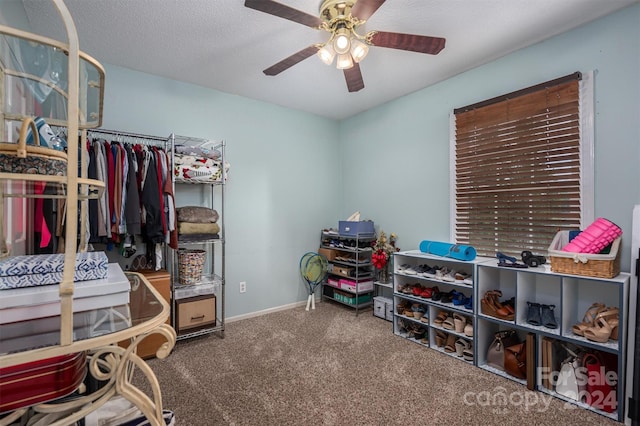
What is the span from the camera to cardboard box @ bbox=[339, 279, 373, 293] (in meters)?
3.62

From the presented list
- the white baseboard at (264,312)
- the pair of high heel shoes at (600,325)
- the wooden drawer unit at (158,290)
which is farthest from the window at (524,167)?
the wooden drawer unit at (158,290)

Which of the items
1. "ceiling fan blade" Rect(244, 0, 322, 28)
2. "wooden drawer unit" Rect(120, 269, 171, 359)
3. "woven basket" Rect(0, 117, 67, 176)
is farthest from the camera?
"wooden drawer unit" Rect(120, 269, 171, 359)

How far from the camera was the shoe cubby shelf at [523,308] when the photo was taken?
6.14ft

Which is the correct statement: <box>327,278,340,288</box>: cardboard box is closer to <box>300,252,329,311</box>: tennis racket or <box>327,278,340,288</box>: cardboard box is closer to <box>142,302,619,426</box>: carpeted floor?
<box>300,252,329,311</box>: tennis racket

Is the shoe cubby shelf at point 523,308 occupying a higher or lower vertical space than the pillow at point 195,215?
lower

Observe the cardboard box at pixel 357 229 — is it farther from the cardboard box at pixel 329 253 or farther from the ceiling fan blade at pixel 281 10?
the ceiling fan blade at pixel 281 10

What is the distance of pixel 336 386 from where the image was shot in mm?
2129

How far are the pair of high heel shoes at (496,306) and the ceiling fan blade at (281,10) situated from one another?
2.36 metres

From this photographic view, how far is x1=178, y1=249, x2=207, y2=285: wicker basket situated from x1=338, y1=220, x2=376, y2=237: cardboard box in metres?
1.69

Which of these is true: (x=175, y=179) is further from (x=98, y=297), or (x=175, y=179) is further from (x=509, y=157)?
(x=509, y=157)

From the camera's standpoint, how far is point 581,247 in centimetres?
196

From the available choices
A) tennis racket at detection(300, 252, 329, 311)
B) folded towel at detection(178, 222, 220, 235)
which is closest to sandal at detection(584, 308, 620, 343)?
tennis racket at detection(300, 252, 329, 311)

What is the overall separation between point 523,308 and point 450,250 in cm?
69

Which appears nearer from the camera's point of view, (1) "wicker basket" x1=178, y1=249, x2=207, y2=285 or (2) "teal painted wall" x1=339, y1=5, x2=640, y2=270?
(2) "teal painted wall" x1=339, y1=5, x2=640, y2=270
